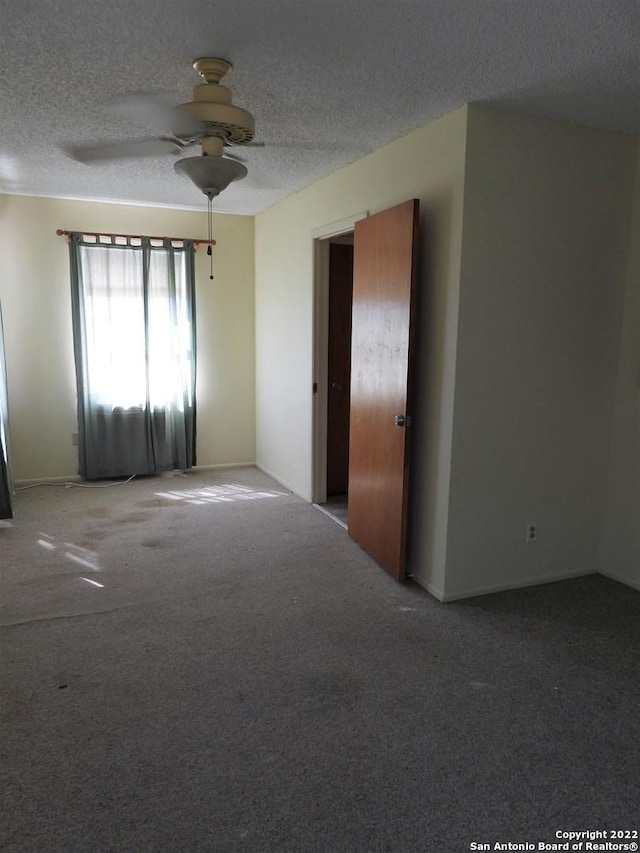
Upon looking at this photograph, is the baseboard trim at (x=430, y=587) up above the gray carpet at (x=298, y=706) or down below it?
above

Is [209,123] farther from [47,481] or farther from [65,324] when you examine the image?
[47,481]

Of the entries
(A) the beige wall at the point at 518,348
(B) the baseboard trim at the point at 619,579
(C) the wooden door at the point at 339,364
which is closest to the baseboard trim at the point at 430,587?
(A) the beige wall at the point at 518,348

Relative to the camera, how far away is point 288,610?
9.59 feet

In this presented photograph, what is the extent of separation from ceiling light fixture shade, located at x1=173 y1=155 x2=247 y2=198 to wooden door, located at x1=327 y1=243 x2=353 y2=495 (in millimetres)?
2222

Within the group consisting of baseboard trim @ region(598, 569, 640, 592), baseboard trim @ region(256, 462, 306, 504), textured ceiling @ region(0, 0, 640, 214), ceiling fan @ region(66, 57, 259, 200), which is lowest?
baseboard trim @ region(598, 569, 640, 592)

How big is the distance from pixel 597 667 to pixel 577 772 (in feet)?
2.30

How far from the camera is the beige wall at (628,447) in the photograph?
3.18 metres

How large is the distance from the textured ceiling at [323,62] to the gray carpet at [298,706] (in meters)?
2.43

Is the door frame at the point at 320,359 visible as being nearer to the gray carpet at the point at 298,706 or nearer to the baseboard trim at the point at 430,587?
the gray carpet at the point at 298,706

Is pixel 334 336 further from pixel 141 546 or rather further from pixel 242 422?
pixel 141 546

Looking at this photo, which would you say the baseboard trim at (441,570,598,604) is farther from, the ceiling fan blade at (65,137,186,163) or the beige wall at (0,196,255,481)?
the beige wall at (0,196,255,481)

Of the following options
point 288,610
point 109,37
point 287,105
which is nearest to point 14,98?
point 109,37

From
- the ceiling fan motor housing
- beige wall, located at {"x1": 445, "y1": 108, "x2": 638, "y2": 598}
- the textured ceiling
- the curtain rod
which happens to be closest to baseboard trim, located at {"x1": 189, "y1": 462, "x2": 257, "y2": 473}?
the curtain rod

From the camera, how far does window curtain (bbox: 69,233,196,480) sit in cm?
504
